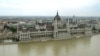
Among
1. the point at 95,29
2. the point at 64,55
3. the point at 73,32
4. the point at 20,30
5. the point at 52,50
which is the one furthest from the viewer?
the point at 95,29

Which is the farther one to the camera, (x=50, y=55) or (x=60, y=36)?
(x=60, y=36)

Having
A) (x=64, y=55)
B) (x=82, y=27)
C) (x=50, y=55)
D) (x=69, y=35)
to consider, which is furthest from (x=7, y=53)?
(x=82, y=27)

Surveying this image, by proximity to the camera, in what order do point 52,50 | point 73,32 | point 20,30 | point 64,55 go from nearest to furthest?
point 64,55 < point 52,50 < point 20,30 < point 73,32

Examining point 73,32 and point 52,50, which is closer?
point 52,50

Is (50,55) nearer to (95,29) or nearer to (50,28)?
(50,28)

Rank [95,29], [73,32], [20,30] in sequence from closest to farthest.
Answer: [20,30] < [73,32] < [95,29]

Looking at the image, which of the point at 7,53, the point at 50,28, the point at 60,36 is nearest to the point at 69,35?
the point at 60,36

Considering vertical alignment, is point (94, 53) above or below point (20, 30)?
below

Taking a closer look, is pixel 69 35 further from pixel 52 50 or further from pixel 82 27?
pixel 52 50

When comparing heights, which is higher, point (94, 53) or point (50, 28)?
point (50, 28)
